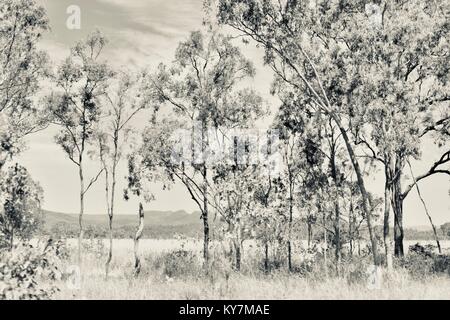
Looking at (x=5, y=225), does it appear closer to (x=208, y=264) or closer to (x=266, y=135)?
(x=208, y=264)

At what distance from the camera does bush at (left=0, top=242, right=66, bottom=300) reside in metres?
10.9

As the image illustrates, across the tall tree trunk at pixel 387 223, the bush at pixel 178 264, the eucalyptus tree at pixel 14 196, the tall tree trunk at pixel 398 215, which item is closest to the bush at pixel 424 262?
the tall tree trunk at pixel 398 215

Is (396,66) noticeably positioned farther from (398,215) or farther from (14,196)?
(14,196)

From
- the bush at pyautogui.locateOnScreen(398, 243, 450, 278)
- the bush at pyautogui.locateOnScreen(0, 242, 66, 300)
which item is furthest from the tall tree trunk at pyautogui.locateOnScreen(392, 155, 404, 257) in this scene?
the bush at pyautogui.locateOnScreen(0, 242, 66, 300)

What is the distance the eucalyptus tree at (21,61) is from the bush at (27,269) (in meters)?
12.3

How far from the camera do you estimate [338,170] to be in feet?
102

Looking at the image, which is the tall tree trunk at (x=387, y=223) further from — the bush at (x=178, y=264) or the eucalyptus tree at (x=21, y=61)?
the eucalyptus tree at (x=21, y=61)

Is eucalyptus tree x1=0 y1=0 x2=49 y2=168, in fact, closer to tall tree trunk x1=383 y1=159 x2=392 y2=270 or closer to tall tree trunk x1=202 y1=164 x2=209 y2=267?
tall tree trunk x1=202 y1=164 x2=209 y2=267

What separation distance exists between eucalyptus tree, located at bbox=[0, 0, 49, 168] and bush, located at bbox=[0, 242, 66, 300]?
12.3 m

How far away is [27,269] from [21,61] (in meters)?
20.8

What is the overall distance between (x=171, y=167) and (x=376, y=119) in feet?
40.5

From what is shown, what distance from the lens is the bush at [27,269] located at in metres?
10.9

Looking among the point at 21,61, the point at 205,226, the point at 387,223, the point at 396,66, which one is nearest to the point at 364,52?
the point at 396,66
